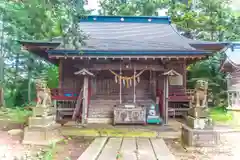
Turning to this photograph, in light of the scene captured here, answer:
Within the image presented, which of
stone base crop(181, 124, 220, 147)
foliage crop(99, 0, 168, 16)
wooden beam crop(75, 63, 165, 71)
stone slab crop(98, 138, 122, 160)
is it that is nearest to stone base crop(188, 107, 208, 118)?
stone base crop(181, 124, 220, 147)

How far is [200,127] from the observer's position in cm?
514

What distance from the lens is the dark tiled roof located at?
7993 mm

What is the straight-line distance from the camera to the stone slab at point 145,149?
4254mm

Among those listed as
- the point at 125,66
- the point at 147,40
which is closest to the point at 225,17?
the point at 147,40

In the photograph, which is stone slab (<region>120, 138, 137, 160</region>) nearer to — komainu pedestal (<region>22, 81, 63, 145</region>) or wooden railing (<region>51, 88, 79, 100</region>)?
komainu pedestal (<region>22, 81, 63, 145</region>)

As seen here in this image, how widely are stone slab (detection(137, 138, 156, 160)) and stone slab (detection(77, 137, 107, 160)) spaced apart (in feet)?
2.83

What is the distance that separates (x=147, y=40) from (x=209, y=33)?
28.6 ft

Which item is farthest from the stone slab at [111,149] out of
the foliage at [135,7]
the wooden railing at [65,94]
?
the foliage at [135,7]

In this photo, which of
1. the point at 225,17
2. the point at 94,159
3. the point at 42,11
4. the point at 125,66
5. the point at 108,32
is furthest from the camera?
the point at 225,17

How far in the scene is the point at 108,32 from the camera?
10125mm

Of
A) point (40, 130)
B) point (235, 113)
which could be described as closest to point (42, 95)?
point (40, 130)

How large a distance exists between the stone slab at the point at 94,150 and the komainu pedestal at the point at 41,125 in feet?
3.54

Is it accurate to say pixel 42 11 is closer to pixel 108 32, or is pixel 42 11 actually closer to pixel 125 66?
pixel 125 66

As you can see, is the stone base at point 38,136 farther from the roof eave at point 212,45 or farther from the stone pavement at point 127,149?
the roof eave at point 212,45
